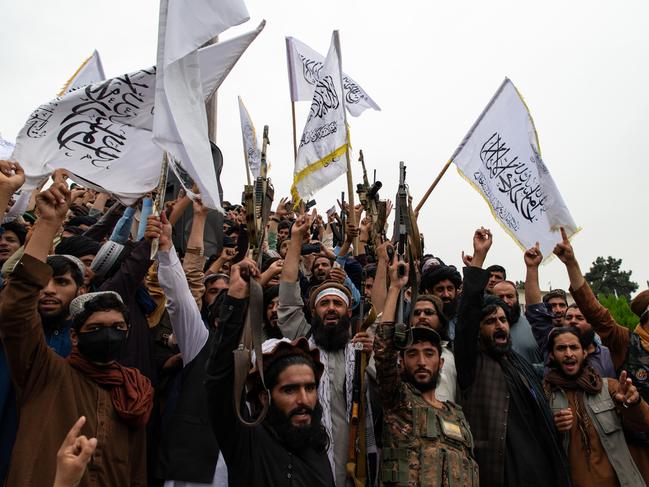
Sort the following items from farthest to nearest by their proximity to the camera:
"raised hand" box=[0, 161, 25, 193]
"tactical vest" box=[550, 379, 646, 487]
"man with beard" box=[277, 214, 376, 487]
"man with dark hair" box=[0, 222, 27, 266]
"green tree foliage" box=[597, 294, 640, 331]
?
"green tree foliage" box=[597, 294, 640, 331]
"man with dark hair" box=[0, 222, 27, 266]
"tactical vest" box=[550, 379, 646, 487]
"man with beard" box=[277, 214, 376, 487]
"raised hand" box=[0, 161, 25, 193]

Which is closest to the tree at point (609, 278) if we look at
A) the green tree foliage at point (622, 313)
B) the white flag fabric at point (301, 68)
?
the green tree foliage at point (622, 313)

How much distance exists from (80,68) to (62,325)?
440 centimetres

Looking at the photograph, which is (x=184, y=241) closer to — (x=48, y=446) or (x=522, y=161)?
(x=522, y=161)

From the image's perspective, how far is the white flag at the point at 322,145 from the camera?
5285 millimetres

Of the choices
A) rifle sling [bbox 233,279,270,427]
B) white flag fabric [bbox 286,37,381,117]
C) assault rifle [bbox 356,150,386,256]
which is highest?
white flag fabric [bbox 286,37,381,117]

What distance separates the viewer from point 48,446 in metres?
2.52

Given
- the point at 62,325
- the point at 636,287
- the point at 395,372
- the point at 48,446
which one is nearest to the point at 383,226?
the point at 395,372

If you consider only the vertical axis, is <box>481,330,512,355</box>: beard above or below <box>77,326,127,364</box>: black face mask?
above

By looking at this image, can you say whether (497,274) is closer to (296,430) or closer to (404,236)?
(404,236)

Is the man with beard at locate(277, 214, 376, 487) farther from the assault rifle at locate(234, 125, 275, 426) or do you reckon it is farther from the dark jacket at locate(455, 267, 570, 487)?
the assault rifle at locate(234, 125, 275, 426)

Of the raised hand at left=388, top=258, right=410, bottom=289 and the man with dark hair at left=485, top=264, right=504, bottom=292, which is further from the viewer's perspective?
the man with dark hair at left=485, top=264, right=504, bottom=292

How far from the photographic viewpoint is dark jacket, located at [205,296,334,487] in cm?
239

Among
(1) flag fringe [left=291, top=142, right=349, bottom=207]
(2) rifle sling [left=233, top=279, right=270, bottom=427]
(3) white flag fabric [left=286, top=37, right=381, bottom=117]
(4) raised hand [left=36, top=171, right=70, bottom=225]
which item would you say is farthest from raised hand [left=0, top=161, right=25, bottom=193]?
(3) white flag fabric [left=286, top=37, right=381, bottom=117]

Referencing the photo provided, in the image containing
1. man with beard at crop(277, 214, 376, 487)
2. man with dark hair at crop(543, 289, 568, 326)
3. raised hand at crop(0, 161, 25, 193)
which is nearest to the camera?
raised hand at crop(0, 161, 25, 193)
